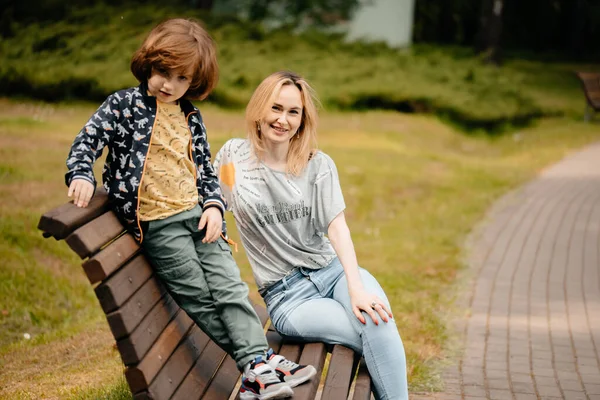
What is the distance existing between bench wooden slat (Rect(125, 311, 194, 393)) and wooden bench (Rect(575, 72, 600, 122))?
15.6 m

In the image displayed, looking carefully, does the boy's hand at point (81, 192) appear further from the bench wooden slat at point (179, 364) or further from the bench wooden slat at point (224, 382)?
the bench wooden slat at point (224, 382)

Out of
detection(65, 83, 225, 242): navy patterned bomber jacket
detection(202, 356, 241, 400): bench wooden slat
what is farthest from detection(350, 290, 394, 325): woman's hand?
detection(65, 83, 225, 242): navy patterned bomber jacket

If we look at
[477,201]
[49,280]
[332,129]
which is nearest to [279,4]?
[332,129]

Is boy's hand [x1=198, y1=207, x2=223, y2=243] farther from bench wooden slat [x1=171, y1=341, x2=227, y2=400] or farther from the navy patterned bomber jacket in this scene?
bench wooden slat [x1=171, y1=341, x2=227, y2=400]

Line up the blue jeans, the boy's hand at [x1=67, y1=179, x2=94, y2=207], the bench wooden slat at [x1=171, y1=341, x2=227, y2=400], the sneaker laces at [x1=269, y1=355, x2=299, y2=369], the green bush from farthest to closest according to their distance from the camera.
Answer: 1. the green bush
2. the blue jeans
3. the sneaker laces at [x1=269, y1=355, x2=299, y2=369]
4. the bench wooden slat at [x1=171, y1=341, x2=227, y2=400]
5. the boy's hand at [x1=67, y1=179, x2=94, y2=207]

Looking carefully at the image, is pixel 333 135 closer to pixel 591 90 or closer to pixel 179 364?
pixel 591 90

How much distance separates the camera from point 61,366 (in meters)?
4.95

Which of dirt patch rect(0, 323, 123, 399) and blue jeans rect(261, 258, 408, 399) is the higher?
blue jeans rect(261, 258, 408, 399)

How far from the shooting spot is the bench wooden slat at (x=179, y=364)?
2.73 meters

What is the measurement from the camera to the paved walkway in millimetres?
4840

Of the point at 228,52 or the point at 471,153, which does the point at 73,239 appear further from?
the point at 228,52

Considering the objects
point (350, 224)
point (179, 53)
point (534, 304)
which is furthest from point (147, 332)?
point (350, 224)

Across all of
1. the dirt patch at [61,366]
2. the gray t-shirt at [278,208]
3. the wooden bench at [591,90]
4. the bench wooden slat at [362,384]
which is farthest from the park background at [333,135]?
the bench wooden slat at [362,384]

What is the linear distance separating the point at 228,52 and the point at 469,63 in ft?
20.5
